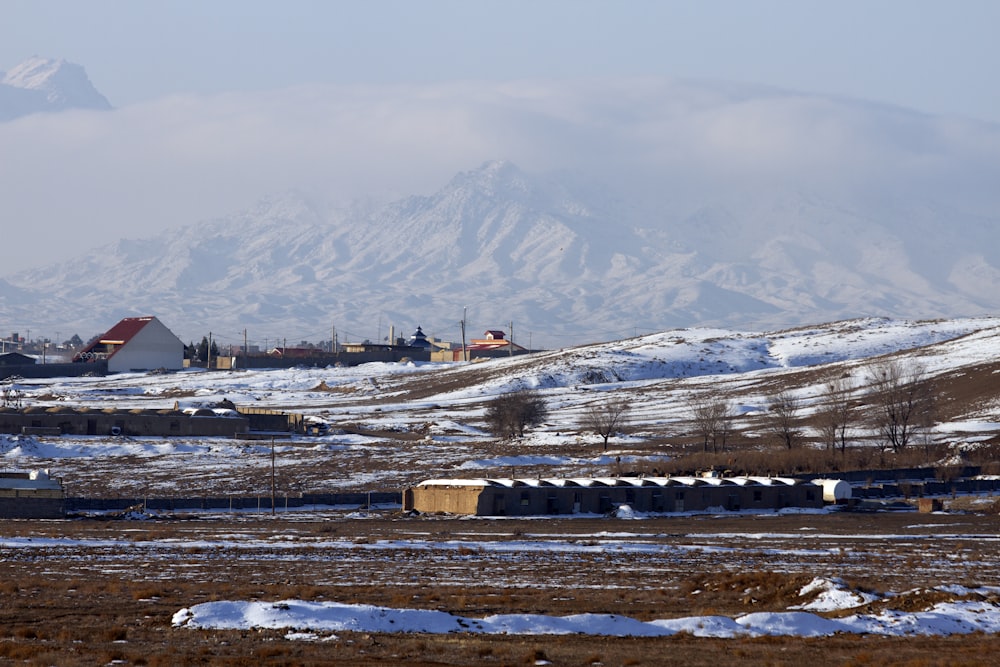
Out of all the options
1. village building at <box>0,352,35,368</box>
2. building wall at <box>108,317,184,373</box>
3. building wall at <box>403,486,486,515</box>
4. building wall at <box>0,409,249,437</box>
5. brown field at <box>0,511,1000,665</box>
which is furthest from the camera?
building wall at <box>108,317,184,373</box>

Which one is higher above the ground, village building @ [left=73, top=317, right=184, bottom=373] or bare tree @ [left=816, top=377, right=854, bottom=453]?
village building @ [left=73, top=317, right=184, bottom=373]

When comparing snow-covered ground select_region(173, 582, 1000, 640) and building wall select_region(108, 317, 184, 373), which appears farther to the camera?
building wall select_region(108, 317, 184, 373)

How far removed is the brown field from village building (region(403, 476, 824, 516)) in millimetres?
2950

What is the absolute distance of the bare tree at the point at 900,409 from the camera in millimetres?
96812

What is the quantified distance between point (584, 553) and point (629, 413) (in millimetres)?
75597

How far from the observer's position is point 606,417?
11169cm

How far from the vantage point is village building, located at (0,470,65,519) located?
61.9 meters

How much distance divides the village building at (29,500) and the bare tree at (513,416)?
46.2 metres

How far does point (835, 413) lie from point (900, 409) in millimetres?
5005

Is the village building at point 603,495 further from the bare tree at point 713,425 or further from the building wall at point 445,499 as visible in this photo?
the bare tree at point 713,425

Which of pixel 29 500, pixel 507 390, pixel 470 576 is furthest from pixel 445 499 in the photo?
pixel 507 390

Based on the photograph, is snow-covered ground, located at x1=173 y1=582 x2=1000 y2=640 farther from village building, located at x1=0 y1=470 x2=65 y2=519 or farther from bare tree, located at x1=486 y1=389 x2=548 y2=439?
bare tree, located at x1=486 y1=389 x2=548 y2=439

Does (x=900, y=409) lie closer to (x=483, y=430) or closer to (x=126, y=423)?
Answer: (x=483, y=430)

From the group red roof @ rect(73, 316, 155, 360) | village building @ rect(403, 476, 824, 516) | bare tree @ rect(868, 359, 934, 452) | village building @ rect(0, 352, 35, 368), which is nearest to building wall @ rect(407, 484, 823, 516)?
village building @ rect(403, 476, 824, 516)
